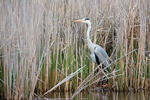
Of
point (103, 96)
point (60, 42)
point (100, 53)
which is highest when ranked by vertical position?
point (60, 42)

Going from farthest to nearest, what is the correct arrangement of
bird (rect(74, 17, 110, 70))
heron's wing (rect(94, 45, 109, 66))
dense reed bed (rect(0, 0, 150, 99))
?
heron's wing (rect(94, 45, 109, 66)) < bird (rect(74, 17, 110, 70)) < dense reed bed (rect(0, 0, 150, 99))

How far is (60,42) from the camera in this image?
571 centimetres

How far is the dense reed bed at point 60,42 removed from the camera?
3996 mm

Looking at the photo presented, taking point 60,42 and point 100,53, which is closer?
point 60,42

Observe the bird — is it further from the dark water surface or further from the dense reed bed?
the dark water surface

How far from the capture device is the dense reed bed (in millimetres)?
3996

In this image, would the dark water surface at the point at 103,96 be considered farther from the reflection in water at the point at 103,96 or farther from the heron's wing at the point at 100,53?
the heron's wing at the point at 100,53

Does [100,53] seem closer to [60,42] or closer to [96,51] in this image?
[96,51]

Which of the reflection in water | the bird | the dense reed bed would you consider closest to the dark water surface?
the reflection in water

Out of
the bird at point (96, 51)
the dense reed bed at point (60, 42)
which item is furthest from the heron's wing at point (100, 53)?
Answer: the dense reed bed at point (60, 42)

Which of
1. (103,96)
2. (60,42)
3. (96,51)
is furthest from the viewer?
(96,51)

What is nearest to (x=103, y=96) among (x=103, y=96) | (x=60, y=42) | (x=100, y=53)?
(x=103, y=96)

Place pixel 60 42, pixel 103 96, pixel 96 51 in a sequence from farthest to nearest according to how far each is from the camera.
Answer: pixel 96 51 → pixel 60 42 → pixel 103 96

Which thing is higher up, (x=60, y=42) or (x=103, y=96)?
(x=60, y=42)
